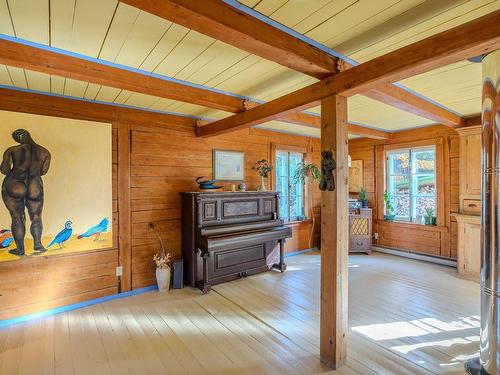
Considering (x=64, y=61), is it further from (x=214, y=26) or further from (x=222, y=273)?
(x=222, y=273)

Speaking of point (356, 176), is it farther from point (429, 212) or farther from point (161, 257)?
point (161, 257)

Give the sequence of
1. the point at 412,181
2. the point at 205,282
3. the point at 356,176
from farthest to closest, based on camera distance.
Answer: the point at 356,176 < the point at 412,181 < the point at 205,282

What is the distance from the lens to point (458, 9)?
1503 millimetres

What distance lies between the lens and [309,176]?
218 inches

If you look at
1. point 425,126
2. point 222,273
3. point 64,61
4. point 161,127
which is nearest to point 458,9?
point 64,61

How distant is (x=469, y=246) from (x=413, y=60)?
144 inches

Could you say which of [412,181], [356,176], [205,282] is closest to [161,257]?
[205,282]

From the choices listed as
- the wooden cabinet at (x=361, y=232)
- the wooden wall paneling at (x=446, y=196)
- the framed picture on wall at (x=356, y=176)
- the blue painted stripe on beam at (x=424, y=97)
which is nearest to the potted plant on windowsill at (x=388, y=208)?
the wooden cabinet at (x=361, y=232)

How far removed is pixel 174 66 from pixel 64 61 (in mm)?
782

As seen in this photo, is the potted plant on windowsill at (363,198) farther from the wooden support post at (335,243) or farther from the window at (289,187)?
the wooden support post at (335,243)

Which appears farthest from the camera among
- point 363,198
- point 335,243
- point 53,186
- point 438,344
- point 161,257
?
point 363,198

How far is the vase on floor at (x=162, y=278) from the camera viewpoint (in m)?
3.57

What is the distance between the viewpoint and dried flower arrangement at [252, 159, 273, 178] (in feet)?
15.6

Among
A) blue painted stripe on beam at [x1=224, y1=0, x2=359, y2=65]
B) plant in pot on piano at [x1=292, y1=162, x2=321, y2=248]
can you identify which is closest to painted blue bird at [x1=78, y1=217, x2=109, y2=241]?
blue painted stripe on beam at [x1=224, y1=0, x2=359, y2=65]
